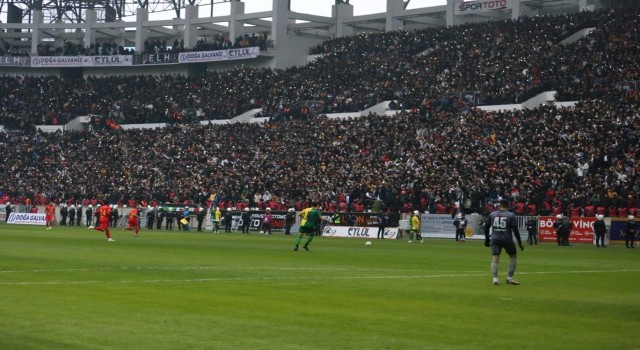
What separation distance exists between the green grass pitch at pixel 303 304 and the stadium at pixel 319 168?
99 millimetres

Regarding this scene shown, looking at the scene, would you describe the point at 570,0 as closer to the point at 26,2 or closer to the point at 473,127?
the point at 473,127

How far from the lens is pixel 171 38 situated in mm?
104000

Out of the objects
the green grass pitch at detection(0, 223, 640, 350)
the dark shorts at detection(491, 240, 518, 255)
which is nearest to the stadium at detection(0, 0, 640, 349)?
the green grass pitch at detection(0, 223, 640, 350)

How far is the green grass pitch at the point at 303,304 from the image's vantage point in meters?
13.3

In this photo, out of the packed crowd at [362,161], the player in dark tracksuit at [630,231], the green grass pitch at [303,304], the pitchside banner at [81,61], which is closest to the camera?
the green grass pitch at [303,304]

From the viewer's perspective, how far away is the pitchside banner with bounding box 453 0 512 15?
80000 millimetres

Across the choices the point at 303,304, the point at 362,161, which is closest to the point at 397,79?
the point at 362,161

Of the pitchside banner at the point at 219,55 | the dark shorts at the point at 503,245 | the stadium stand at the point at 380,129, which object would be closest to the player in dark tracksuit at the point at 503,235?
the dark shorts at the point at 503,245

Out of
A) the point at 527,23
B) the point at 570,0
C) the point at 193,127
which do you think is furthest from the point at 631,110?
the point at 193,127

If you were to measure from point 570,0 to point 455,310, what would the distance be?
219ft

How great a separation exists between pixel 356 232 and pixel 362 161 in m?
9.71

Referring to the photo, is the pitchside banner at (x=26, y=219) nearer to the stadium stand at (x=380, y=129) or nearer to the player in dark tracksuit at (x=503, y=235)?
the stadium stand at (x=380, y=129)

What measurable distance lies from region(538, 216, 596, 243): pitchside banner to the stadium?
124 millimetres

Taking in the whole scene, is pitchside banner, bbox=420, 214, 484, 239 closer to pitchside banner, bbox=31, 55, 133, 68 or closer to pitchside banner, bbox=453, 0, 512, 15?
pitchside banner, bbox=453, 0, 512, 15
